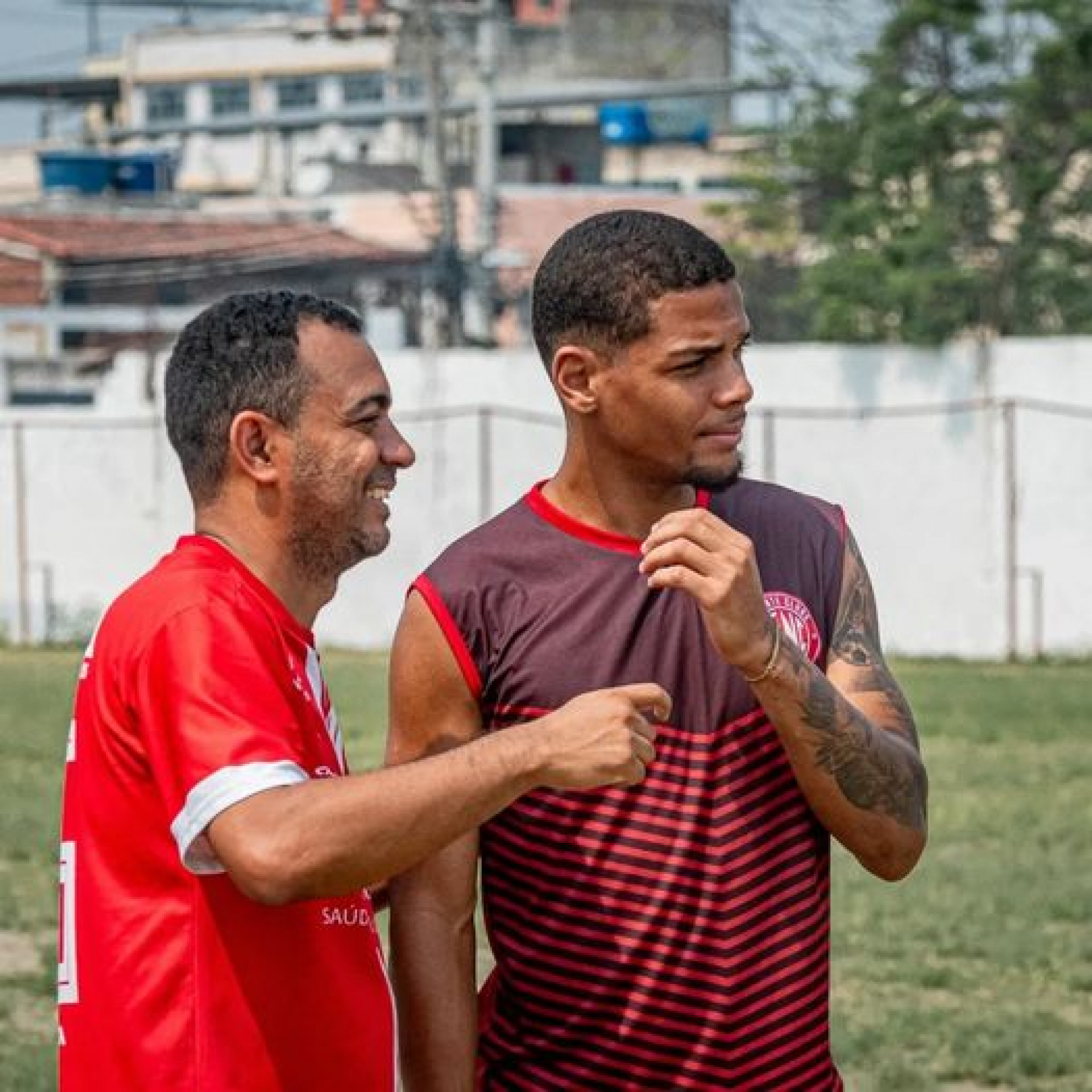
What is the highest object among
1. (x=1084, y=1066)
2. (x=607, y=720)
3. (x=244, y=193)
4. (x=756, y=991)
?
(x=607, y=720)

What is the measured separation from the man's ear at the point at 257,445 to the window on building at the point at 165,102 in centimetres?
8469

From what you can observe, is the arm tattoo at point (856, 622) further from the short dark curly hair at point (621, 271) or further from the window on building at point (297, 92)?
the window on building at point (297, 92)

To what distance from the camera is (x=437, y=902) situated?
3.45 meters

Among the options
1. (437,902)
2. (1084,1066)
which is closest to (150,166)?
(1084,1066)

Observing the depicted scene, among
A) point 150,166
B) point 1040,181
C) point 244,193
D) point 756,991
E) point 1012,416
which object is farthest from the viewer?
point 244,193

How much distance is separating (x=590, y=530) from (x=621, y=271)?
36 centimetres

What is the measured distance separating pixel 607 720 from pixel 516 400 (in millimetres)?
23982

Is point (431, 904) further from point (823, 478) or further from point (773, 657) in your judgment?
point (823, 478)

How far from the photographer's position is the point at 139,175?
5812cm

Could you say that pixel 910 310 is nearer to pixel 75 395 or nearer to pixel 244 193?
pixel 75 395

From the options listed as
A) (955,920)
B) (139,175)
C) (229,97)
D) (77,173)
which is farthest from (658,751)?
(229,97)

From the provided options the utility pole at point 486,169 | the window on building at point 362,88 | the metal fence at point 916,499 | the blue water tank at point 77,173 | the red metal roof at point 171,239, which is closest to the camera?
the metal fence at point 916,499

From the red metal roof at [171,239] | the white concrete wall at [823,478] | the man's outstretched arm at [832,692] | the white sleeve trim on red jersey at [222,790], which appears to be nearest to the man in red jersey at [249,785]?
the white sleeve trim on red jersey at [222,790]

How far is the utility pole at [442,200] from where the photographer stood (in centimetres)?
3509
